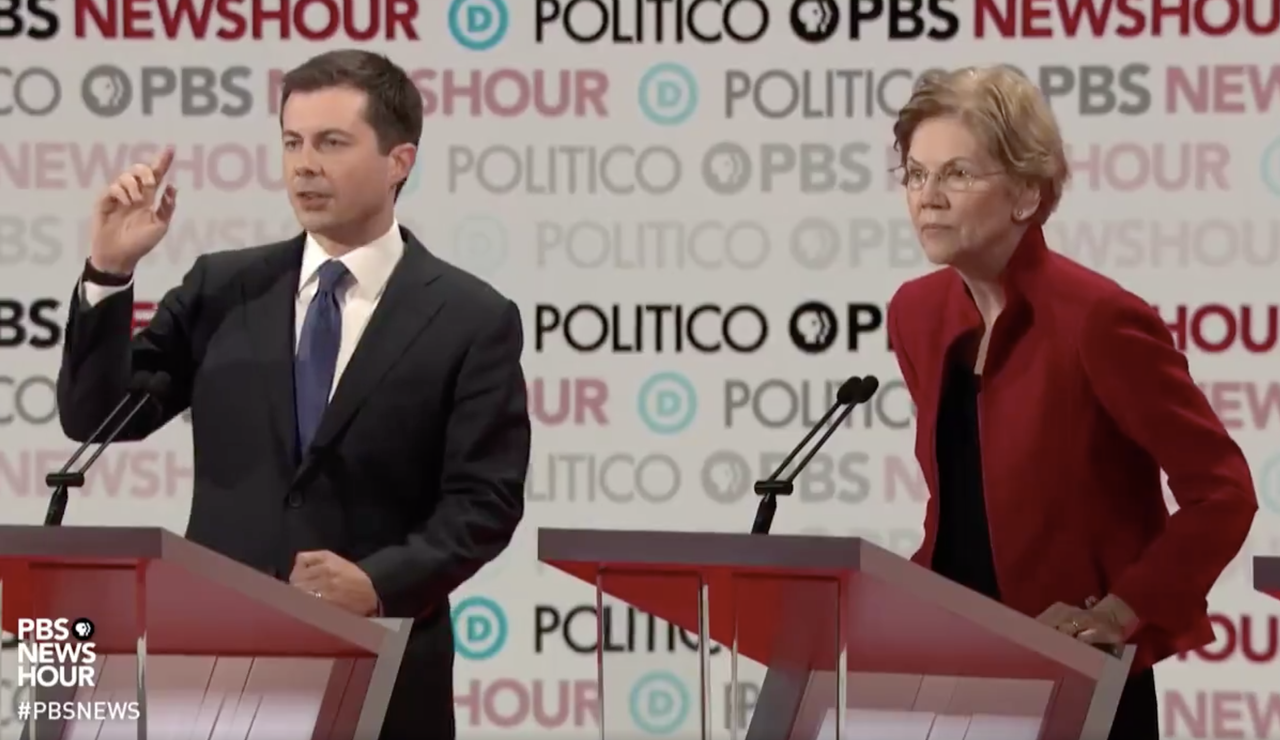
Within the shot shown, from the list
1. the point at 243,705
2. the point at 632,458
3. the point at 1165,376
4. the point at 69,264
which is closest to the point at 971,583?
the point at 1165,376

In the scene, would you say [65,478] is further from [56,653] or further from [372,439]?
[372,439]

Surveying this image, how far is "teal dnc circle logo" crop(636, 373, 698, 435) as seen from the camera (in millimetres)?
4883

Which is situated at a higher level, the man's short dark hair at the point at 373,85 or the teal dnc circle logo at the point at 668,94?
the teal dnc circle logo at the point at 668,94

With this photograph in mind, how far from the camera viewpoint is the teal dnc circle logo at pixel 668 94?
488 centimetres

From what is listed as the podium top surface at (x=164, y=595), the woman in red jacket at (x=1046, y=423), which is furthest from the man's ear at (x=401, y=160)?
the podium top surface at (x=164, y=595)

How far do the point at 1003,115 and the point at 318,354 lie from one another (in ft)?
3.80

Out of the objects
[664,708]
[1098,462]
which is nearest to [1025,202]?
[1098,462]

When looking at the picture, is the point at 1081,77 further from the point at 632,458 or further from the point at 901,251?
the point at 632,458

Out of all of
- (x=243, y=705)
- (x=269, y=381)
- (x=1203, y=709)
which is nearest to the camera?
(x=243, y=705)

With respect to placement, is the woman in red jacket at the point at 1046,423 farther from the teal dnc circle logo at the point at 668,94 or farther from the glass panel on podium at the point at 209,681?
the teal dnc circle logo at the point at 668,94

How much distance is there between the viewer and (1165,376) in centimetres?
321

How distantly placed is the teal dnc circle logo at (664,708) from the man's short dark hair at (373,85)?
1.53 m

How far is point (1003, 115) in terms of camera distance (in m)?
3.33

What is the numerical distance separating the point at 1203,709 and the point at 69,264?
2.71m
